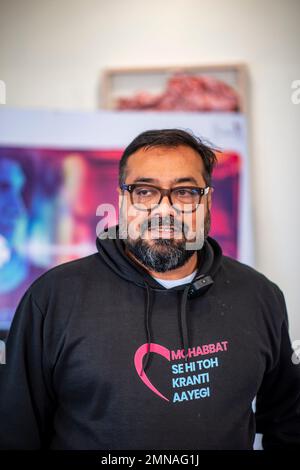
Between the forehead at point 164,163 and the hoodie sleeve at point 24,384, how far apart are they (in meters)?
0.41

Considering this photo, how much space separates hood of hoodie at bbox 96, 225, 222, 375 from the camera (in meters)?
0.97

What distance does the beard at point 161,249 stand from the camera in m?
1.03

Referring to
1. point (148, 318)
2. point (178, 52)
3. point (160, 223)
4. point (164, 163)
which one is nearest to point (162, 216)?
point (160, 223)

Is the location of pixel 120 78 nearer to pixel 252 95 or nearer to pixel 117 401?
pixel 252 95

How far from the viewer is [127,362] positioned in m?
0.93

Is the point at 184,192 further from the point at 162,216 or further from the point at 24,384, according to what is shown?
the point at 24,384

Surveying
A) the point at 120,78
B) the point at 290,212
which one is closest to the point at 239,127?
the point at 290,212

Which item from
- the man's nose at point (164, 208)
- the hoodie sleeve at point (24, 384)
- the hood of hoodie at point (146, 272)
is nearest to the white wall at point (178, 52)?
the hood of hoodie at point (146, 272)

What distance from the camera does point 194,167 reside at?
1058mm

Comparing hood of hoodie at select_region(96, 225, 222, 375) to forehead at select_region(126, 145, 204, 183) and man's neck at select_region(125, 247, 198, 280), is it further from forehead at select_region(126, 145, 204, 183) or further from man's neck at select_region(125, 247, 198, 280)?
forehead at select_region(126, 145, 204, 183)

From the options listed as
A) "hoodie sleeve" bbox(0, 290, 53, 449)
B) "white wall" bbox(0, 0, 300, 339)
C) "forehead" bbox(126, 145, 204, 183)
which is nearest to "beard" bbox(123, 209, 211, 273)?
"forehead" bbox(126, 145, 204, 183)

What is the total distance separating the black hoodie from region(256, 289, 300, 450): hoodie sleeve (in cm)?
11

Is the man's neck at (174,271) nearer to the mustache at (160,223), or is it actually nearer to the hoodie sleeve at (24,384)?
the mustache at (160,223)

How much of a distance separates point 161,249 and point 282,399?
0.56 metres
